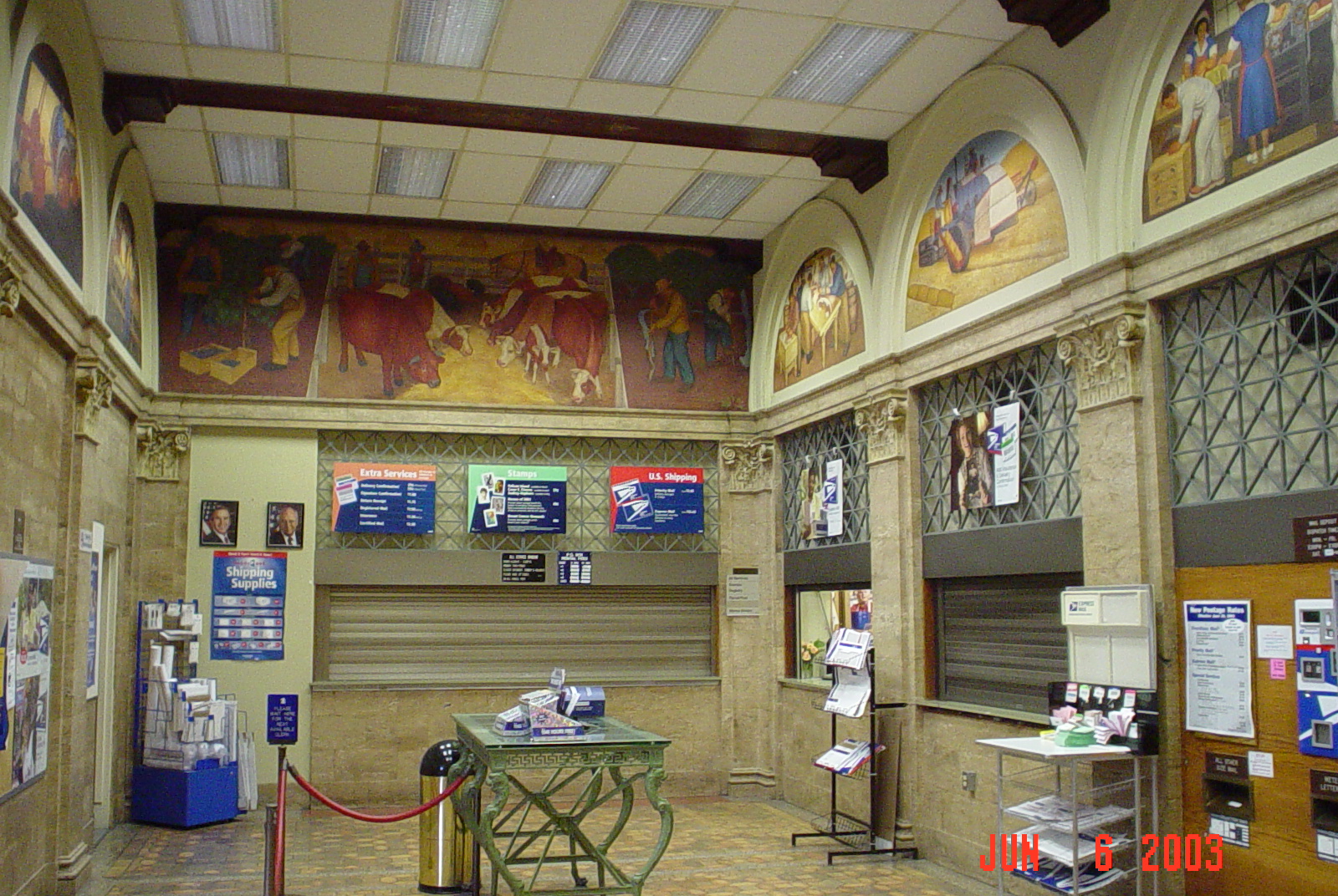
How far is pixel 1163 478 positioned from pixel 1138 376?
0.59 metres

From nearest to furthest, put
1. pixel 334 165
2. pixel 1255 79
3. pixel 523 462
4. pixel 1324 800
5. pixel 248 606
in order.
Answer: pixel 1324 800 → pixel 1255 79 → pixel 334 165 → pixel 248 606 → pixel 523 462

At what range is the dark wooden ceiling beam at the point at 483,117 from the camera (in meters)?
8.44

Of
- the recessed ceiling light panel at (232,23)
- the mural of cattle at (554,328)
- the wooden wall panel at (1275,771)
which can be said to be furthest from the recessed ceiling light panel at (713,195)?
the wooden wall panel at (1275,771)

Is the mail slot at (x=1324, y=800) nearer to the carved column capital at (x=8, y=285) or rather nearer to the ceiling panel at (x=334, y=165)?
the carved column capital at (x=8, y=285)

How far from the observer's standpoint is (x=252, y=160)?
9.95 metres

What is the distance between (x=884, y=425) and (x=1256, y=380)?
Result: 12.0 ft

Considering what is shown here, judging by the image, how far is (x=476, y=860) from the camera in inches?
295

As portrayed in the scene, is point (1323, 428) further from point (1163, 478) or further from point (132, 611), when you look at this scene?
point (132, 611)

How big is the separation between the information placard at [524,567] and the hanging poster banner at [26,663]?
493 cm

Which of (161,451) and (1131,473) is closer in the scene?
(1131,473)

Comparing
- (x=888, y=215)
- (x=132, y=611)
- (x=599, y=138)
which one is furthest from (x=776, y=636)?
(x=132, y=611)

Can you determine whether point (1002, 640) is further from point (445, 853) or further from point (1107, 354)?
point (445, 853)

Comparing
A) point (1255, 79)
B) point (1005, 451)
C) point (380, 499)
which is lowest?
point (380, 499)

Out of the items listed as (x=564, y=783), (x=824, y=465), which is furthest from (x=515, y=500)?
(x=564, y=783)
